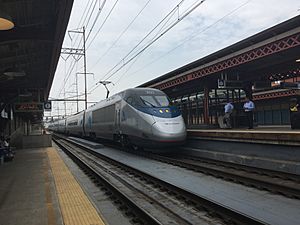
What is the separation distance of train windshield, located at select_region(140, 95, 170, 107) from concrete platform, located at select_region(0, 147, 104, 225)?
467 cm

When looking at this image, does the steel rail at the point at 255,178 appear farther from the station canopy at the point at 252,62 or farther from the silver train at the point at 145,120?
the station canopy at the point at 252,62

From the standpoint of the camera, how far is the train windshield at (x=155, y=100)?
1279 cm

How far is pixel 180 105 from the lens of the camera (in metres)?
22.4

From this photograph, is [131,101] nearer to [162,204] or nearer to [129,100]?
[129,100]

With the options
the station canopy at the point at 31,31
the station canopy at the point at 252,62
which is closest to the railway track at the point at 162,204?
the station canopy at the point at 31,31

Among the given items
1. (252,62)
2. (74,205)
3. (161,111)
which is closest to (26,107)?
(161,111)

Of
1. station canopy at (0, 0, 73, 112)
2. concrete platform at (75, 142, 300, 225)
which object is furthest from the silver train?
station canopy at (0, 0, 73, 112)

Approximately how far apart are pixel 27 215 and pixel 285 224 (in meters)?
4.26

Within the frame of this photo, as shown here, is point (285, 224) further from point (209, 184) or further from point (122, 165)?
point (122, 165)

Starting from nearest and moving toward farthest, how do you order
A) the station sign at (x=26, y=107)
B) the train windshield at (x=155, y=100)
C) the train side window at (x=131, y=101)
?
the train windshield at (x=155, y=100) < the train side window at (x=131, y=101) < the station sign at (x=26, y=107)

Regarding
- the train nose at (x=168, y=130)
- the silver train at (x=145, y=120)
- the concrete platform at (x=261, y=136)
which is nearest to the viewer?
the concrete platform at (x=261, y=136)

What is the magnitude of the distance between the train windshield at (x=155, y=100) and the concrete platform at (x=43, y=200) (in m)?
4.67

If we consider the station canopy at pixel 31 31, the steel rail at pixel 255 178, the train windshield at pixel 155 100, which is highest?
the station canopy at pixel 31 31

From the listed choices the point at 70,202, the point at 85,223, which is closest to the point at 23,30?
the point at 70,202
